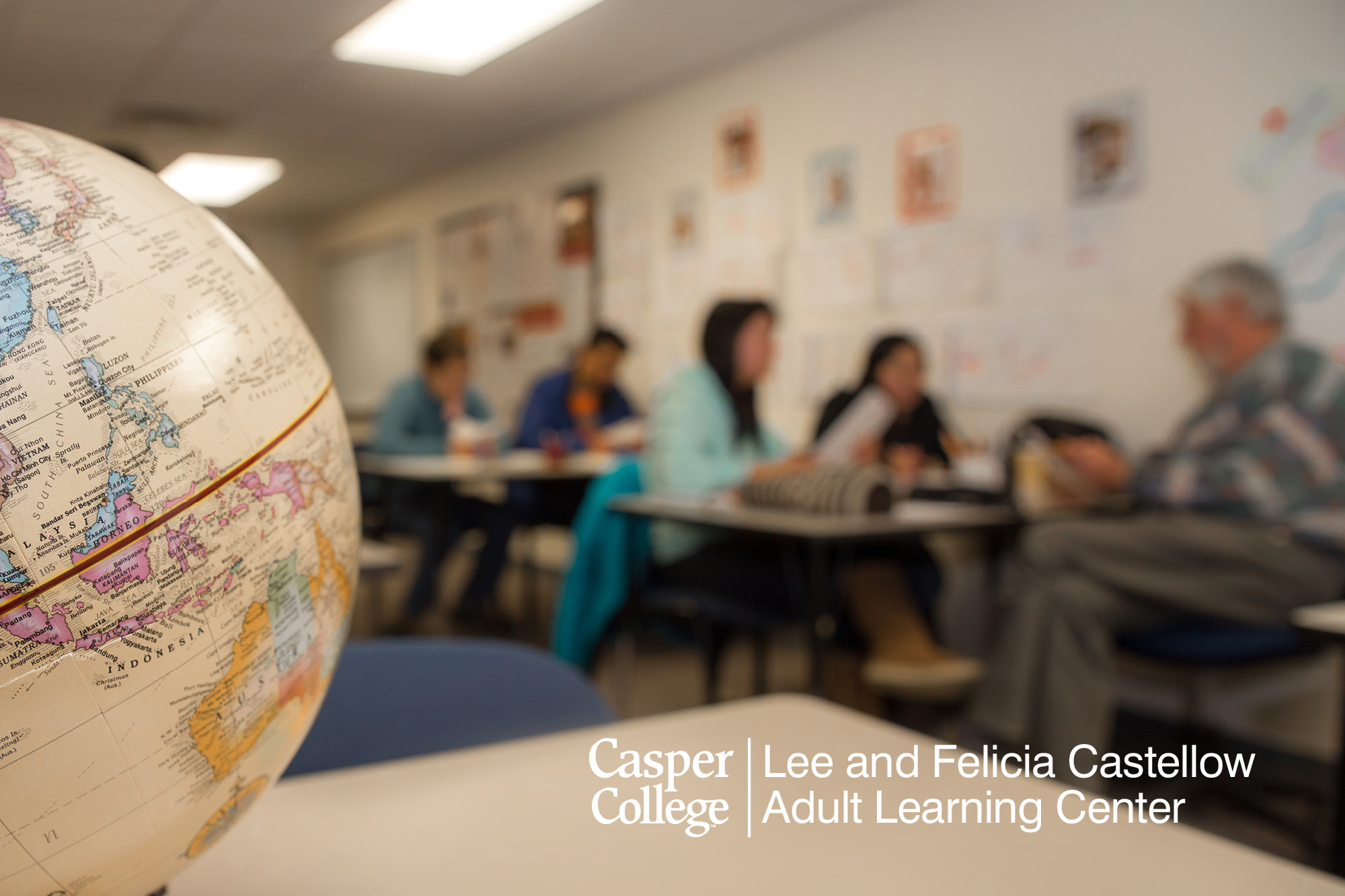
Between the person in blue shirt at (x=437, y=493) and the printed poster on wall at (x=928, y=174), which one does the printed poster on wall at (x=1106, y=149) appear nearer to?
the printed poster on wall at (x=928, y=174)

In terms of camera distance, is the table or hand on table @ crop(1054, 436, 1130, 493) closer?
the table

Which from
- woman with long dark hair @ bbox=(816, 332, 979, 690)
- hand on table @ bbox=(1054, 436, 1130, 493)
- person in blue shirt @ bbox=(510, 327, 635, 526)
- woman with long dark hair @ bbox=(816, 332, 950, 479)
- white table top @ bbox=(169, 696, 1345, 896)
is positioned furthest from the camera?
person in blue shirt @ bbox=(510, 327, 635, 526)

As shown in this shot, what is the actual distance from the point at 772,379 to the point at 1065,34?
6.40 feet

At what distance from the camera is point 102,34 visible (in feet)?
15.4

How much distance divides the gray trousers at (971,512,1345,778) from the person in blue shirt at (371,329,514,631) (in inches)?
105

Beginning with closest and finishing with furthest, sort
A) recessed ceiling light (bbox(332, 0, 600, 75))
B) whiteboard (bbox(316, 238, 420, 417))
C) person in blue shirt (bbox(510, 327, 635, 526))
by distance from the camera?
recessed ceiling light (bbox(332, 0, 600, 75)), person in blue shirt (bbox(510, 327, 635, 526)), whiteboard (bbox(316, 238, 420, 417))

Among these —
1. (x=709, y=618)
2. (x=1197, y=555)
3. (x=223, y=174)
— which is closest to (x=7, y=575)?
(x=709, y=618)

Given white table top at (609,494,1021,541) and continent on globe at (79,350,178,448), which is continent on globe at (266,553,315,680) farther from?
white table top at (609,494,1021,541)

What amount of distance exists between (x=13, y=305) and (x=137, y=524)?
89 millimetres

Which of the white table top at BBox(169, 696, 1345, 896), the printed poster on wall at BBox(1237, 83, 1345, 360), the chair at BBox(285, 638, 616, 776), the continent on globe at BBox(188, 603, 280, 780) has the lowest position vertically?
the chair at BBox(285, 638, 616, 776)

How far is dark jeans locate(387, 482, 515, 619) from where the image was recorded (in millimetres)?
4602

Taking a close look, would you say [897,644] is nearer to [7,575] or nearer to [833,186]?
[833,186]

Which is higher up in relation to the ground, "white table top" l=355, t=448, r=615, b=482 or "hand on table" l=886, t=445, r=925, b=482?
"hand on table" l=886, t=445, r=925, b=482

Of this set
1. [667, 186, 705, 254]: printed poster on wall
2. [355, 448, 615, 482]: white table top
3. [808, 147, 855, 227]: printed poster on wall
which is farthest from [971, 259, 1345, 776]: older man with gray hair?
[667, 186, 705, 254]: printed poster on wall
